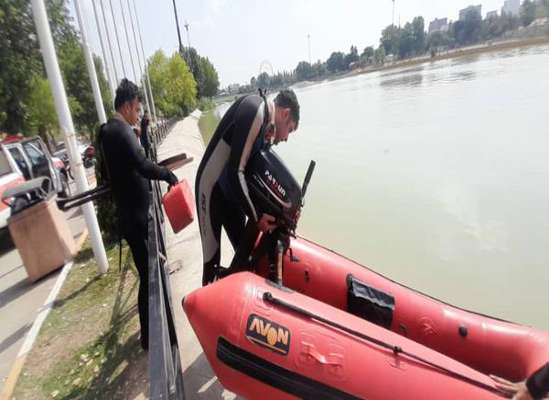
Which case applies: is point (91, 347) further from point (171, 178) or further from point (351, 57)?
point (351, 57)

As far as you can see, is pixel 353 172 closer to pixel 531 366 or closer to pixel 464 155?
pixel 464 155

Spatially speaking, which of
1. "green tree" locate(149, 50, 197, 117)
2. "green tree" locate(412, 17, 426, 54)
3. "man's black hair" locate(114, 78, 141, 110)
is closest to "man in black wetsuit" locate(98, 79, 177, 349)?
"man's black hair" locate(114, 78, 141, 110)

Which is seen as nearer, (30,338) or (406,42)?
(30,338)

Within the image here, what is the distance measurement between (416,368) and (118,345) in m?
2.31

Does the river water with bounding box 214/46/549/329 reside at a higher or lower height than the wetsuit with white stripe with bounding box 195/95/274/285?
lower

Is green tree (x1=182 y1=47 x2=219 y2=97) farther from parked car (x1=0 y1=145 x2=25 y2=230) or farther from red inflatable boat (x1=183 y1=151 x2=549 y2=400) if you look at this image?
red inflatable boat (x1=183 y1=151 x2=549 y2=400)

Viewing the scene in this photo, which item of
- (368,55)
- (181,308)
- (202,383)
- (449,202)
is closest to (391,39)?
(368,55)

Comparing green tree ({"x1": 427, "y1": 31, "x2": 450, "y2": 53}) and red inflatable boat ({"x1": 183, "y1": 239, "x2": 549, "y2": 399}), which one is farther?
green tree ({"x1": 427, "y1": 31, "x2": 450, "y2": 53})

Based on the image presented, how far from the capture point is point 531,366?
1779 millimetres

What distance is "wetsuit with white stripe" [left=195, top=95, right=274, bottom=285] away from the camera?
1996 millimetres

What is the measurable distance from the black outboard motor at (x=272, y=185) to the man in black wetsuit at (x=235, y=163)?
1.9 inches

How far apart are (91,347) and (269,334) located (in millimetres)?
2111

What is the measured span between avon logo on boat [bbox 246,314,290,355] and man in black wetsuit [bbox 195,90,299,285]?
24.4 inches

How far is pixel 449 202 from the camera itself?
23.5ft
